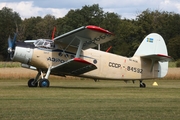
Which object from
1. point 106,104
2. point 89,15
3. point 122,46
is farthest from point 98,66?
point 89,15

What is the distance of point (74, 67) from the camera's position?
20359mm

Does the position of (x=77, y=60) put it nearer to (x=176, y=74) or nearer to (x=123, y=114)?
(x=123, y=114)

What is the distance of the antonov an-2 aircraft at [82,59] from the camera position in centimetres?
1984

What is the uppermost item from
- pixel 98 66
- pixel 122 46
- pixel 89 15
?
pixel 89 15

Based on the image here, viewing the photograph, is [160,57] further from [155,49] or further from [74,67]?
[74,67]

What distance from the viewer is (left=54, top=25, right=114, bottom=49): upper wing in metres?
18.9

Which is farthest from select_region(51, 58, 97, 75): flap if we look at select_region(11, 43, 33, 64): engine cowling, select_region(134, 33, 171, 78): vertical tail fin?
select_region(134, 33, 171, 78): vertical tail fin

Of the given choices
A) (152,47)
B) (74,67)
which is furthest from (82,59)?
(152,47)

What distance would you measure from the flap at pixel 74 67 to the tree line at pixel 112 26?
46.5 meters

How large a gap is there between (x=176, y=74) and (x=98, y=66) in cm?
1772

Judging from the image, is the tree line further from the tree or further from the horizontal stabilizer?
the horizontal stabilizer

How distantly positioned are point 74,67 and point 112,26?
2699 inches

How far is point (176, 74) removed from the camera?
3819 cm

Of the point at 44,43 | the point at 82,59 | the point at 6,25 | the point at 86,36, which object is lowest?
the point at 82,59
